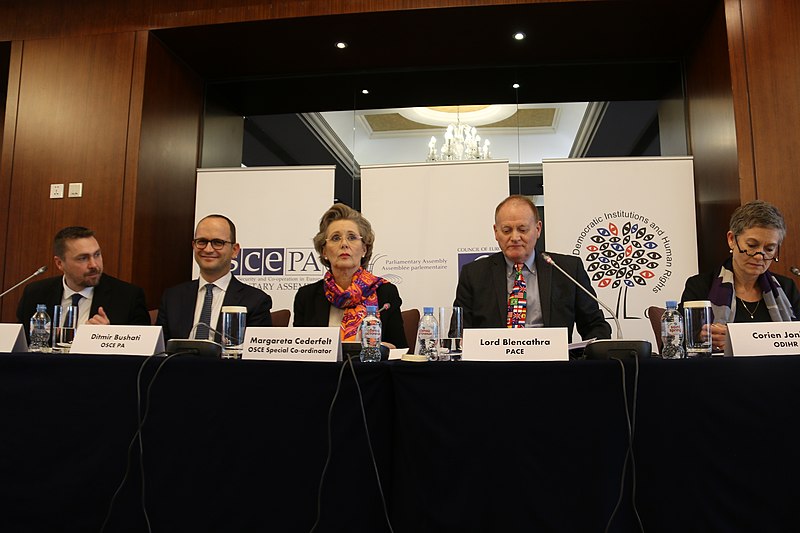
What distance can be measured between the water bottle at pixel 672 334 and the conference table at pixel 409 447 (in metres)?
0.31

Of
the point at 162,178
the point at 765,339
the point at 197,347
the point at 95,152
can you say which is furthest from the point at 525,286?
the point at 95,152

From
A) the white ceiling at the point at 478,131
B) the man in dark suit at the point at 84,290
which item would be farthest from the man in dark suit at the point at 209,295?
the white ceiling at the point at 478,131

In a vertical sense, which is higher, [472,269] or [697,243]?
[697,243]

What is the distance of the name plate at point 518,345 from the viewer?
1.40 metres

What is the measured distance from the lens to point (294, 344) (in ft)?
4.95

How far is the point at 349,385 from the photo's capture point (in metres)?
1.39

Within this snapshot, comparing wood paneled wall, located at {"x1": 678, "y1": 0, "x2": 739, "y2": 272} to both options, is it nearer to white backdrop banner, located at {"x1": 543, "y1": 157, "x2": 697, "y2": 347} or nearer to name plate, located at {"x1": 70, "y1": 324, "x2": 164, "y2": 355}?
white backdrop banner, located at {"x1": 543, "y1": 157, "x2": 697, "y2": 347}

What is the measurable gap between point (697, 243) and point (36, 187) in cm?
416

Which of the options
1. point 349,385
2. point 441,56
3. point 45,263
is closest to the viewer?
point 349,385

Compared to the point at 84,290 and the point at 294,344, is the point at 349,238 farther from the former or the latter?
the point at 84,290

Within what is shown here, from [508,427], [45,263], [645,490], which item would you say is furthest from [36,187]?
[645,490]

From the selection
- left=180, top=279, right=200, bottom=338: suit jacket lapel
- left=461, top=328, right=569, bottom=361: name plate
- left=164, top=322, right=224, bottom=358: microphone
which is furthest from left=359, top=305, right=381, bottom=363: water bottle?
left=180, top=279, right=200, bottom=338: suit jacket lapel

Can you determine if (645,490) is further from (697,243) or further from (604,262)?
(697,243)

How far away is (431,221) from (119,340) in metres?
2.52
